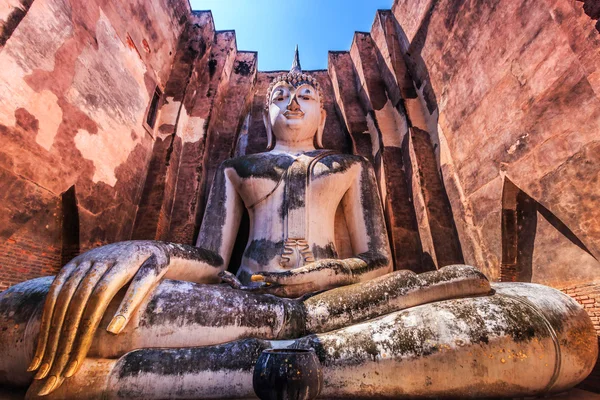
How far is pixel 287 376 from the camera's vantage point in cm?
111

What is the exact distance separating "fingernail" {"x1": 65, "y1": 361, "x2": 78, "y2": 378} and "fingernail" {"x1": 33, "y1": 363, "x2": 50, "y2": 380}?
92 millimetres

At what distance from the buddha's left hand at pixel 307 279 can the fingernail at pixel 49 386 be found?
4.08 ft

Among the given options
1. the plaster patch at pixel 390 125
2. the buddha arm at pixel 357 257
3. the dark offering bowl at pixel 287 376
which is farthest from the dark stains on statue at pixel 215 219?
the plaster patch at pixel 390 125

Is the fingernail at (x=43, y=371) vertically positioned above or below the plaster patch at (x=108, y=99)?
below

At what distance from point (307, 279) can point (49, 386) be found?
5.12 feet

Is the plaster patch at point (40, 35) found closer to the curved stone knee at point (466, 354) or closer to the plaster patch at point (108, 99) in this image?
the plaster patch at point (108, 99)

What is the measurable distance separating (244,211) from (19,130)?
7.58ft

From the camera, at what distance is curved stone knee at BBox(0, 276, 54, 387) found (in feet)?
5.19

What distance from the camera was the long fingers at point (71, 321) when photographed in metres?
1.44

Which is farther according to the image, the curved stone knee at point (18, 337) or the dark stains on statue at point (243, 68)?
the dark stains on statue at point (243, 68)

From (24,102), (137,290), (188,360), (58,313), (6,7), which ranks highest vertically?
(6,7)

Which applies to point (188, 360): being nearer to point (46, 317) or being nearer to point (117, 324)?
point (117, 324)

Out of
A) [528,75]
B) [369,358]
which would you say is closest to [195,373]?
[369,358]

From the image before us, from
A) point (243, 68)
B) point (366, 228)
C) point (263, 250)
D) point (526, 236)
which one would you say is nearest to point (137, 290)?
point (263, 250)
